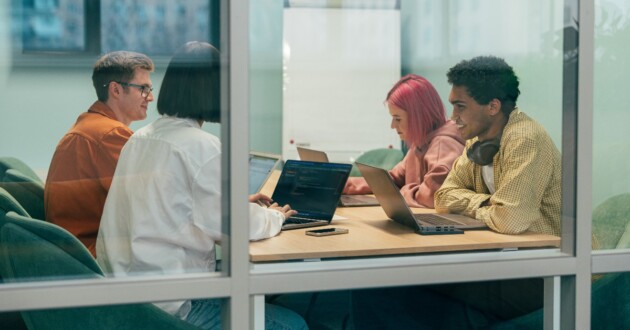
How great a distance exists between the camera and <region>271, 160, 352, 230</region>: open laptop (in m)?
2.88

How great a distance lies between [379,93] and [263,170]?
2.54 m

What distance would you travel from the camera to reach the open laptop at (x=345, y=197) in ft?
11.3

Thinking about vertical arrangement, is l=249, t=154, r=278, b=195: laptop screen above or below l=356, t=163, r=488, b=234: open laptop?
above

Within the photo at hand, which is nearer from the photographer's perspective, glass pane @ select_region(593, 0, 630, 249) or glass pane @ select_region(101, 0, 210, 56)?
glass pane @ select_region(101, 0, 210, 56)

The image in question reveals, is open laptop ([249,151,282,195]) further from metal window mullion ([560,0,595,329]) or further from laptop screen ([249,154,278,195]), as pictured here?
metal window mullion ([560,0,595,329])

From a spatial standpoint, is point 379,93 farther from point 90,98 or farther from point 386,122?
point 90,98

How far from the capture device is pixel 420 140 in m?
3.82

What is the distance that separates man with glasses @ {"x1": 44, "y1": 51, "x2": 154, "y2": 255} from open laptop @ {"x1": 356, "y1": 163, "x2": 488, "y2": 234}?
3.19 ft

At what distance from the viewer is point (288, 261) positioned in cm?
228

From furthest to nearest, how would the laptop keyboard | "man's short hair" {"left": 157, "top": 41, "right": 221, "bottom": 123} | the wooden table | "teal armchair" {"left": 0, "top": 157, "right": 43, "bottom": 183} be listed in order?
the laptop keyboard
the wooden table
"man's short hair" {"left": 157, "top": 41, "right": 221, "bottom": 123}
"teal armchair" {"left": 0, "top": 157, "right": 43, "bottom": 183}

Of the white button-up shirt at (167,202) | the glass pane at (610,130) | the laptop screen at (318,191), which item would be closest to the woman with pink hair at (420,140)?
the laptop screen at (318,191)

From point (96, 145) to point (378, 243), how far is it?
0.90m

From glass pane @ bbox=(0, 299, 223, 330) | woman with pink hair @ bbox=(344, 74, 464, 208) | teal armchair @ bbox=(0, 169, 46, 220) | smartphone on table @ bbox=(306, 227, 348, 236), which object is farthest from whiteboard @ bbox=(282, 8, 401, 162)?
teal armchair @ bbox=(0, 169, 46, 220)

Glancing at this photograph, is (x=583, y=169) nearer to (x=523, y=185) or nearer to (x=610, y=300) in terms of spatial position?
(x=523, y=185)
